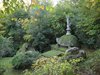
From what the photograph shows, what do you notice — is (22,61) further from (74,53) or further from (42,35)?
(42,35)

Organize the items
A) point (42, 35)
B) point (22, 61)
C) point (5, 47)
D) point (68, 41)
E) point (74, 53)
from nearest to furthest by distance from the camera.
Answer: point (74, 53) → point (22, 61) → point (68, 41) → point (5, 47) → point (42, 35)

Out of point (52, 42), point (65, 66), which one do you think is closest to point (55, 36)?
point (52, 42)

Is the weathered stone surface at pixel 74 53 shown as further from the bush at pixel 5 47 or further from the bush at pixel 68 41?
the bush at pixel 5 47

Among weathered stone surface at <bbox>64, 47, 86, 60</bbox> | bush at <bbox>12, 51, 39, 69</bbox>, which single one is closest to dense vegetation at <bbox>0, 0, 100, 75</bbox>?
bush at <bbox>12, 51, 39, 69</bbox>

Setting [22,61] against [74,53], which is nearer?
[74,53]

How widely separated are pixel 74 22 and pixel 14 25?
14.9ft

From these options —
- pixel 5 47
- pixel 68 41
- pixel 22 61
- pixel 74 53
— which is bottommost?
pixel 22 61

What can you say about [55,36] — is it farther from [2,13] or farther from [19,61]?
[2,13]

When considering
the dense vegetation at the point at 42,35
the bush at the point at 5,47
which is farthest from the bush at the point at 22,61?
the bush at the point at 5,47

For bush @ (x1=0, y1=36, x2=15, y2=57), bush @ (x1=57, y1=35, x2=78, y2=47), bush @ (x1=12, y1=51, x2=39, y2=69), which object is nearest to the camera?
bush @ (x1=12, y1=51, x2=39, y2=69)

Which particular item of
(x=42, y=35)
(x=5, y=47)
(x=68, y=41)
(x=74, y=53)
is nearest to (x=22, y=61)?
(x=5, y=47)

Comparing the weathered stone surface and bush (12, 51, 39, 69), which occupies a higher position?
the weathered stone surface

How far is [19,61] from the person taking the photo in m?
9.89

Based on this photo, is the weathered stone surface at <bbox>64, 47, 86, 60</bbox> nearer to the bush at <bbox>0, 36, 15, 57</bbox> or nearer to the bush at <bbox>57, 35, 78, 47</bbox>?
the bush at <bbox>57, 35, 78, 47</bbox>
